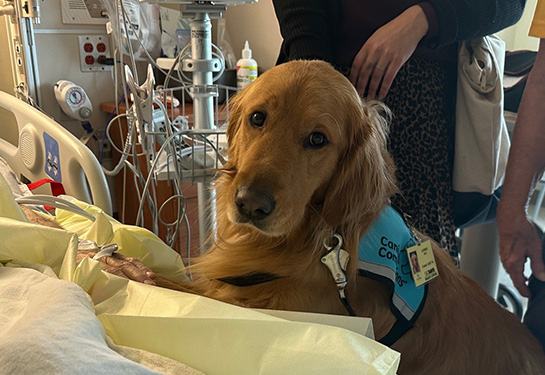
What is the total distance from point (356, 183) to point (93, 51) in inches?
86.4

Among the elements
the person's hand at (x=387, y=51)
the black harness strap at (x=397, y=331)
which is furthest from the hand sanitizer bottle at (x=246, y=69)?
the black harness strap at (x=397, y=331)

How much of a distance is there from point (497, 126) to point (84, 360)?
1.18m

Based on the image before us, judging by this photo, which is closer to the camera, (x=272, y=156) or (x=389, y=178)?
(x=272, y=156)

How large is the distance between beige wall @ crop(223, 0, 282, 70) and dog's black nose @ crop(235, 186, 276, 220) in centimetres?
136

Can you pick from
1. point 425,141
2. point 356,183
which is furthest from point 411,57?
point 356,183

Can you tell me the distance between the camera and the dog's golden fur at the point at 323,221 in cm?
90

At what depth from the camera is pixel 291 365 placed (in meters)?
0.57

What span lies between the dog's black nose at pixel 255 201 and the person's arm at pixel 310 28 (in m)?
0.58

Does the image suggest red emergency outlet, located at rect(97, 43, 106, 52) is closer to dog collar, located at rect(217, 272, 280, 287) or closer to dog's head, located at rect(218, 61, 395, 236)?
dog's head, located at rect(218, 61, 395, 236)

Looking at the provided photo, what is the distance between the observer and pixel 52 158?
4.38 ft

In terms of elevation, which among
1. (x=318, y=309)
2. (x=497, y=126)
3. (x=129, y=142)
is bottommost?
(x=318, y=309)

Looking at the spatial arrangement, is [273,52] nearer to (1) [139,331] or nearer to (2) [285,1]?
(2) [285,1]

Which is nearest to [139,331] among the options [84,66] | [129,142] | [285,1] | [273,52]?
[129,142]

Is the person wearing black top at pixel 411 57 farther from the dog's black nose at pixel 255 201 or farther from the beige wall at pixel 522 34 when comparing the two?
the dog's black nose at pixel 255 201
